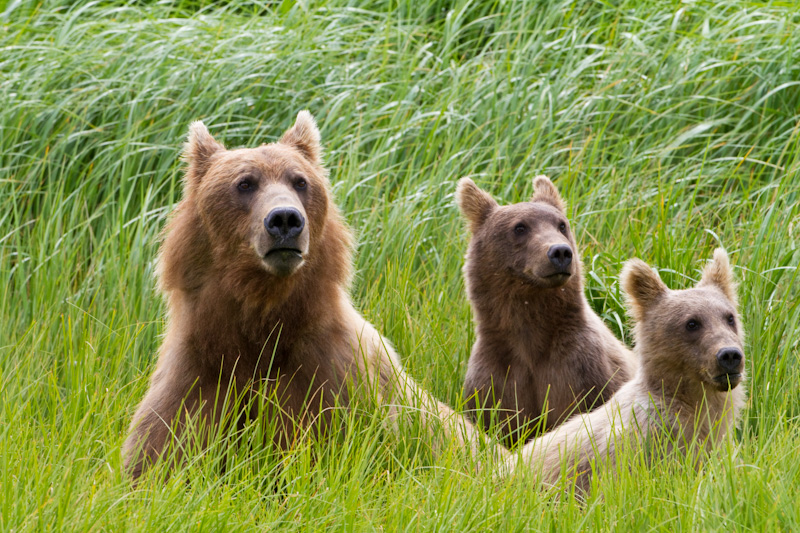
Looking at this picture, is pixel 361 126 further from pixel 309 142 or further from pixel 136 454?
pixel 136 454

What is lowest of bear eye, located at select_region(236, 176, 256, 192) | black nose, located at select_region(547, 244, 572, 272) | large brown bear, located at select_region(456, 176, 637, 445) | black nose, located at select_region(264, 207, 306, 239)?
large brown bear, located at select_region(456, 176, 637, 445)

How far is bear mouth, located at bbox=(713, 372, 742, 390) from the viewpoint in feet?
14.1

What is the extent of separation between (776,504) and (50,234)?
217 inches

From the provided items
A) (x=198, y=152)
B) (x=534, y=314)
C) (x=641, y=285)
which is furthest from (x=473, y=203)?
(x=198, y=152)

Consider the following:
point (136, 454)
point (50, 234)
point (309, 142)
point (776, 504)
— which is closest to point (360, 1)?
point (50, 234)

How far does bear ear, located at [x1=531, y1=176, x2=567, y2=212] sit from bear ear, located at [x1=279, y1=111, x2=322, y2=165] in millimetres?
1481

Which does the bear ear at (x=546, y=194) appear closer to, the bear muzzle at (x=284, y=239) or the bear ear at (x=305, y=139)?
the bear ear at (x=305, y=139)

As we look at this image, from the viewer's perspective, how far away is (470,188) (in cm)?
598

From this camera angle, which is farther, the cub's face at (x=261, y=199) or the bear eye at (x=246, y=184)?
the bear eye at (x=246, y=184)

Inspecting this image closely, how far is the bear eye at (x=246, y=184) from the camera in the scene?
4633 millimetres

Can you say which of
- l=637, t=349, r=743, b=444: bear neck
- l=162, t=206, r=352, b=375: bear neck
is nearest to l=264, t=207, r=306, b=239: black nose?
l=162, t=206, r=352, b=375: bear neck

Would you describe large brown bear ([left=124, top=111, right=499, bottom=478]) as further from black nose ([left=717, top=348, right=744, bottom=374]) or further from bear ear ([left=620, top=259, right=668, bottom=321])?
black nose ([left=717, top=348, right=744, bottom=374])

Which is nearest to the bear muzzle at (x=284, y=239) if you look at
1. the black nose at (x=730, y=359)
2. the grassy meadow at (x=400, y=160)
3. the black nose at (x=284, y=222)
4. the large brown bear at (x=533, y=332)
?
the black nose at (x=284, y=222)

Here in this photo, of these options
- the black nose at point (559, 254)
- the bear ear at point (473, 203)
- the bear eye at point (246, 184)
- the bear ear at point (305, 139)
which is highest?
the bear ear at point (305, 139)
